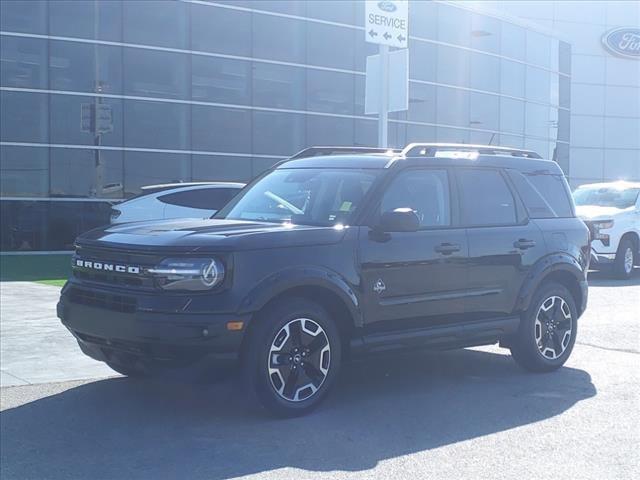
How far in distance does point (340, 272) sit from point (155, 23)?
18720 mm

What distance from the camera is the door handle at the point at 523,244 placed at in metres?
7.53

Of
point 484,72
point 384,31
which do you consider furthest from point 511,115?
point 384,31

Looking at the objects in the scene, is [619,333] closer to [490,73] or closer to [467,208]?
[467,208]

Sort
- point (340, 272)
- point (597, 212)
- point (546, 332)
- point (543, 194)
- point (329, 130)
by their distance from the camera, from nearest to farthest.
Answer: point (340, 272)
point (546, 332)
point (543, 194)
point (597, 212)
point (329, 130)

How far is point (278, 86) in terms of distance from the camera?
2538cm

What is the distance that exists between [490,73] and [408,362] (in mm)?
24517

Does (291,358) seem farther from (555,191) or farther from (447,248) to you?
(555,191)

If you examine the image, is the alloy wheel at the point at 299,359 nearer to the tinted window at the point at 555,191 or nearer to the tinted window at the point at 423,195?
the tinted window at the point at 423,195

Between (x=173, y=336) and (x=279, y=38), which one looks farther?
(x=279, y=38)

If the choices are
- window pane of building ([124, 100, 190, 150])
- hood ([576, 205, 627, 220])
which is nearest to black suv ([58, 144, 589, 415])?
hood ([576, 205, 627, 220])

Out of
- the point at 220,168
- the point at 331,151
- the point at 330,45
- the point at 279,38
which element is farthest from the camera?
the point at 330,45

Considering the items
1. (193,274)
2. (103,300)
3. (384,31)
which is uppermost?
(384,31)

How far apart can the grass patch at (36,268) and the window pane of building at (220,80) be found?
605cm

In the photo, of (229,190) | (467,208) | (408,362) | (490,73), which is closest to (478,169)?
(467,208)
